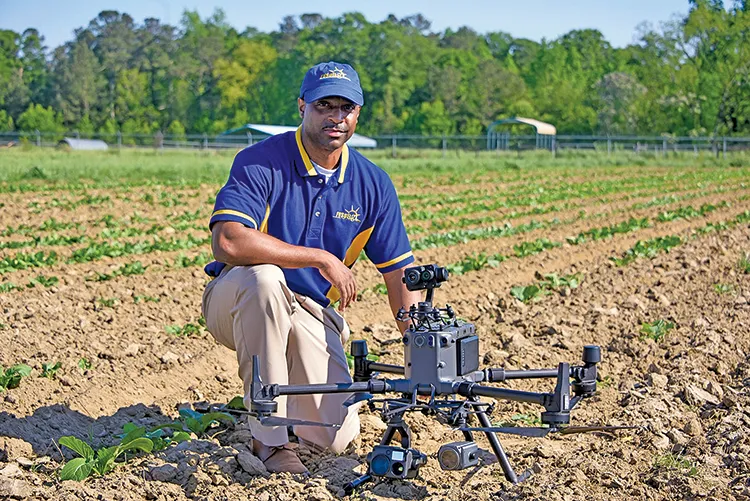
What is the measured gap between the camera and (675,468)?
13.4 feet

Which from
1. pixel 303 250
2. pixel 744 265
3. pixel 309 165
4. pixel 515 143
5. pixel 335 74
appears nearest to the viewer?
pixel 303 250

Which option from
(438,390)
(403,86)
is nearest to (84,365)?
(438,390)

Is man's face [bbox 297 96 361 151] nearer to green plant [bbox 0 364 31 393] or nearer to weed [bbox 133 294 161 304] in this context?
green plant [bbox 0 364 31 393]

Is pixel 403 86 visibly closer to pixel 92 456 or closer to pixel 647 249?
pixel 647 249

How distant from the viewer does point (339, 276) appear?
13.8 feet

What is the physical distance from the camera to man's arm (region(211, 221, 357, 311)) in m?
4.14

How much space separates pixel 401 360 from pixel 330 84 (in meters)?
2.41

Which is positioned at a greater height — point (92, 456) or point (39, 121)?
point (39, 121)

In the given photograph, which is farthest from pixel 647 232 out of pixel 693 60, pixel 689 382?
pixel 693 60

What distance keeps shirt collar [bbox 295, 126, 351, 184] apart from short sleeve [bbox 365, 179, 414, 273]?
0.22 meters

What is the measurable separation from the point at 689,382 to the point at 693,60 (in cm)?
5471

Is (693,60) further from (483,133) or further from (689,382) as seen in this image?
(689,382)

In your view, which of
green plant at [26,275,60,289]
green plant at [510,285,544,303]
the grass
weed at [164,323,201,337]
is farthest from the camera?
the grass

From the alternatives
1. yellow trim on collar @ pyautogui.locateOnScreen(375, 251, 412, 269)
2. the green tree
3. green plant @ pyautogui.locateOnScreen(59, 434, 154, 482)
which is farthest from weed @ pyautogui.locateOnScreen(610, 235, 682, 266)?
the green tree
